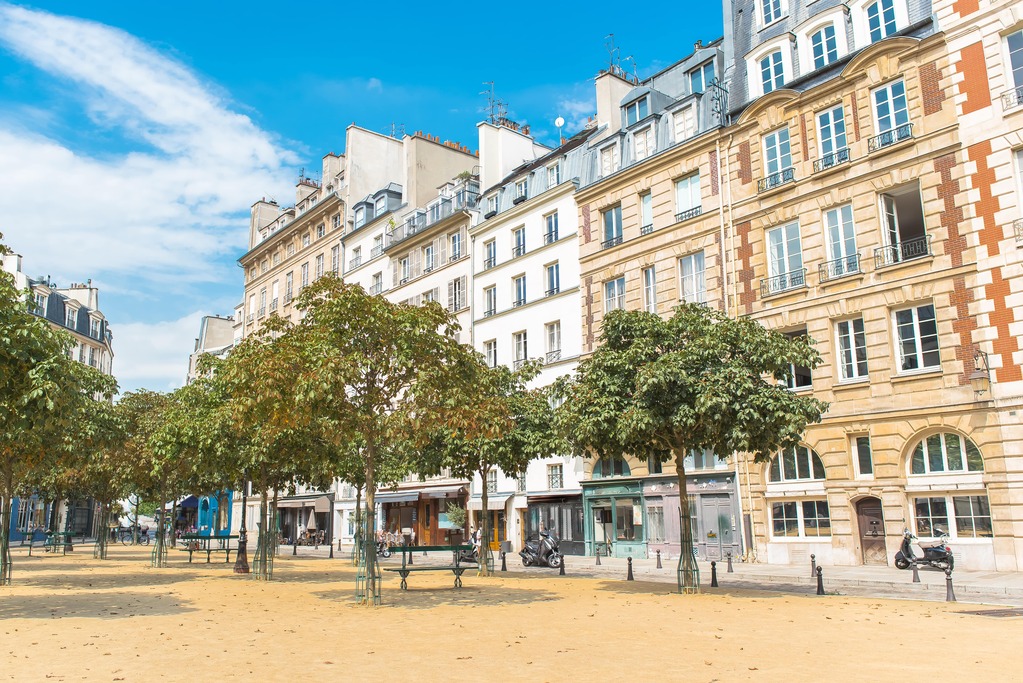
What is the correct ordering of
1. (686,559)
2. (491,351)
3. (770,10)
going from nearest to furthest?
(686,559) < (770,10) < (491,351)

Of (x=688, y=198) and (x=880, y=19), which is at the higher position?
(x=880, y=19)

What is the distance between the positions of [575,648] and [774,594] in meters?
8.34

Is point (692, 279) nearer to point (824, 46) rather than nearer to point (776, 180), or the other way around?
point (776, 180)

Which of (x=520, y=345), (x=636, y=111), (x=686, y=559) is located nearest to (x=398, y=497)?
(x=520, y=345)

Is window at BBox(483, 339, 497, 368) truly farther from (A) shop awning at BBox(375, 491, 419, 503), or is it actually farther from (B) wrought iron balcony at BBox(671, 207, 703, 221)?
(B) wrought iron balcony at BBox(671, 207, 703, 221)

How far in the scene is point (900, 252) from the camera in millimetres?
24359

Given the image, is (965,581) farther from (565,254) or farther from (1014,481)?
(565,254)

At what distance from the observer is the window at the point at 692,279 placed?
3000 centimetres

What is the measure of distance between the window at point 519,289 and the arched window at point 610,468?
9.11 m

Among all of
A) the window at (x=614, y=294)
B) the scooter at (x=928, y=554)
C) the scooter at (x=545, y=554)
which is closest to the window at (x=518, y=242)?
the window at (x=614, y=294)

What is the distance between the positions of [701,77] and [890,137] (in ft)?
33.5

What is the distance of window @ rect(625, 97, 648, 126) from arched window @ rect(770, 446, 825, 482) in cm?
1504

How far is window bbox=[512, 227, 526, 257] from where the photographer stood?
129ft

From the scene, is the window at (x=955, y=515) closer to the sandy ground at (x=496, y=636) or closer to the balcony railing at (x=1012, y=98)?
the sandy ground at (x=496, y=636)
